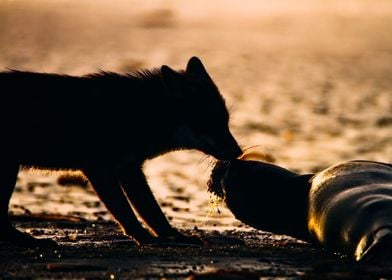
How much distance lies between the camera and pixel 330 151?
68.3 ft

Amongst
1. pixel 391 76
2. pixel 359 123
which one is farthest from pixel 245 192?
pixel 391 76

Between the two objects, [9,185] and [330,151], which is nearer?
[9,185]

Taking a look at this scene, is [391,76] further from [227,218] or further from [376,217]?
[376,217]

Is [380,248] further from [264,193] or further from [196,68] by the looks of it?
[196,68]

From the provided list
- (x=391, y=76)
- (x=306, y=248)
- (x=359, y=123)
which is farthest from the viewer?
(x=391, y=76)

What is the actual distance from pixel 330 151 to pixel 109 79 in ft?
29.0

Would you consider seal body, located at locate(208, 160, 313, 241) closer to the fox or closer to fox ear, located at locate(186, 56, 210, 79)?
the fox

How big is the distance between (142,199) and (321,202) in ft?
6.62

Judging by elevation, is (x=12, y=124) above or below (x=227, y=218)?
above

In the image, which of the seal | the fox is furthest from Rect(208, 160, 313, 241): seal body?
the fox

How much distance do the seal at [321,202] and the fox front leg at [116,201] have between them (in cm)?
104

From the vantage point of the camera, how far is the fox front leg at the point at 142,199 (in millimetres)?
12609

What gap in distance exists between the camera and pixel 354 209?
35.2ft

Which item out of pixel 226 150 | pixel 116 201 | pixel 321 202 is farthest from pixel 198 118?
pixel 321 202
